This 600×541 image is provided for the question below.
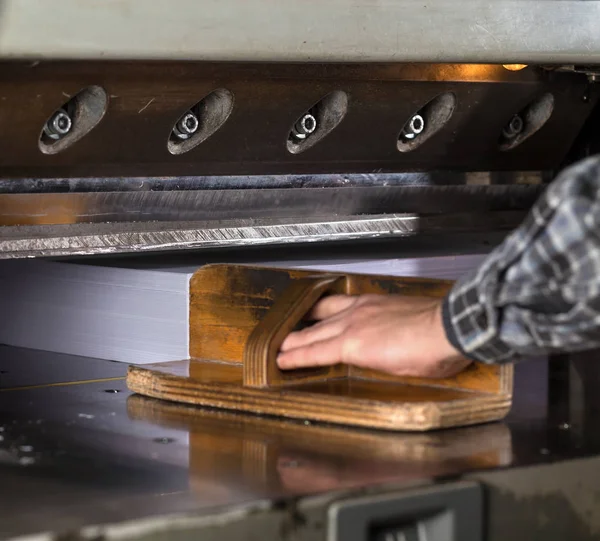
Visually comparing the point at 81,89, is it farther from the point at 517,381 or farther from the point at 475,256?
the point at 475,256

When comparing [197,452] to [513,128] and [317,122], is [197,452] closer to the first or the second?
[317,122]

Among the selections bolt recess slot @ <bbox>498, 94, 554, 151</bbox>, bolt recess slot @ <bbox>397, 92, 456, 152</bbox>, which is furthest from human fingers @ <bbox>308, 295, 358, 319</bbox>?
bolt recess slot @ <bbox>498, 94, 554, 151</bbox>

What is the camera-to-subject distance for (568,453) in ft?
4.83

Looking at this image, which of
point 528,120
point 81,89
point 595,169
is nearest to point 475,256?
point 528,120

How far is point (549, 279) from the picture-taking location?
132 cm

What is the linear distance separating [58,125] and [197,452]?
0.62 m

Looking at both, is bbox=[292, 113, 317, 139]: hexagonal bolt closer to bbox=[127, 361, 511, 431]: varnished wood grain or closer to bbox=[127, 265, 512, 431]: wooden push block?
bbox=[127, 265, 512, 431]: wooden push block

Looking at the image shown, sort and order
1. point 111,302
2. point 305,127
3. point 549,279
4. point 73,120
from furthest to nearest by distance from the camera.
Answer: point 111,302 < point 305,127 < point 73,120 < point 549,279

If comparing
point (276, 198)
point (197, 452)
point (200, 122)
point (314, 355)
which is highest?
point (200, 122)

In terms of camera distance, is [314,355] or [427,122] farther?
[427,122]

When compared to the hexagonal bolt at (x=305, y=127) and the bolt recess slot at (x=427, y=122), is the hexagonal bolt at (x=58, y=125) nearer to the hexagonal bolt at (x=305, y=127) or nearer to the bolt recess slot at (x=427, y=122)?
the hexagonal bolt at (x=305, y=127)

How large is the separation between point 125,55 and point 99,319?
2.70ft

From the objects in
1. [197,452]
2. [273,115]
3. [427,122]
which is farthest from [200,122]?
[197,452]

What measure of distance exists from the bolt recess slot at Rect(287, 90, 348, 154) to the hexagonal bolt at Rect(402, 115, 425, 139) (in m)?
0.22
